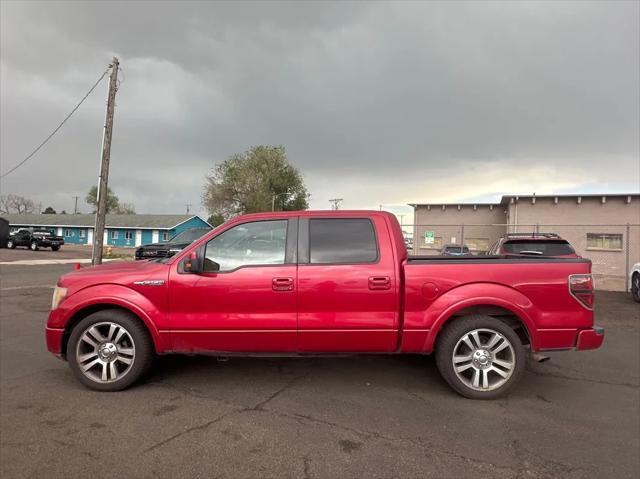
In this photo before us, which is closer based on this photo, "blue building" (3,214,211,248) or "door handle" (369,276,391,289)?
"door handle" (369,276,391,289)

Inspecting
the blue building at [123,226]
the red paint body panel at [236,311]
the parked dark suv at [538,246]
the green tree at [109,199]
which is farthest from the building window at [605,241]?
the green tree at [109,199]

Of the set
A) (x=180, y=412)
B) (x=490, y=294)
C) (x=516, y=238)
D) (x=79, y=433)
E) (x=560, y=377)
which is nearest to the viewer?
(x=79, y=433)

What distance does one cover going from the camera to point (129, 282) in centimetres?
413

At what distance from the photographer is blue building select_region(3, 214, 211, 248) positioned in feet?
181

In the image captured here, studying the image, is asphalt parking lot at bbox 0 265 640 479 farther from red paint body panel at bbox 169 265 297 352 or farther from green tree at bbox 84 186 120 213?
green tree at bbox 84 186 120 213

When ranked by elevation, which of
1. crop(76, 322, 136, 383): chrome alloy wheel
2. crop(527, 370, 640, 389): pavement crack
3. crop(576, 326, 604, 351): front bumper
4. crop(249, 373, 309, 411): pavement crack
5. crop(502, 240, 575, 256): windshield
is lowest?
crop(249, 373, 309, 411): pavement crack

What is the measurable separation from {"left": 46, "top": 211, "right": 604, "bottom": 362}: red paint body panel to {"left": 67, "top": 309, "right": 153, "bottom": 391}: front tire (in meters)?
0.15

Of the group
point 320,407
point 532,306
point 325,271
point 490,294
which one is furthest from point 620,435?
point 325,271

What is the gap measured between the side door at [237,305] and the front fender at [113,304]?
175 millimetres

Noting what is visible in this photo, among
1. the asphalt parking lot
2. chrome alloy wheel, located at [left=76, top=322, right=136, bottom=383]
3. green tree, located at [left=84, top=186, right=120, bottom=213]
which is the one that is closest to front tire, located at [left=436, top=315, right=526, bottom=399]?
the asphalt parking lot

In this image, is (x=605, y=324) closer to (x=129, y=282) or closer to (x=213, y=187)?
(x=129, y=282)

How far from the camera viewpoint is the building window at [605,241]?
903 inches

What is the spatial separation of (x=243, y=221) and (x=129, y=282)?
4.17 ft

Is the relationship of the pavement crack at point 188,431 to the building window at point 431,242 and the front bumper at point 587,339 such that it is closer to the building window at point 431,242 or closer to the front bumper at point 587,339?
the front bumper at point 587,339
